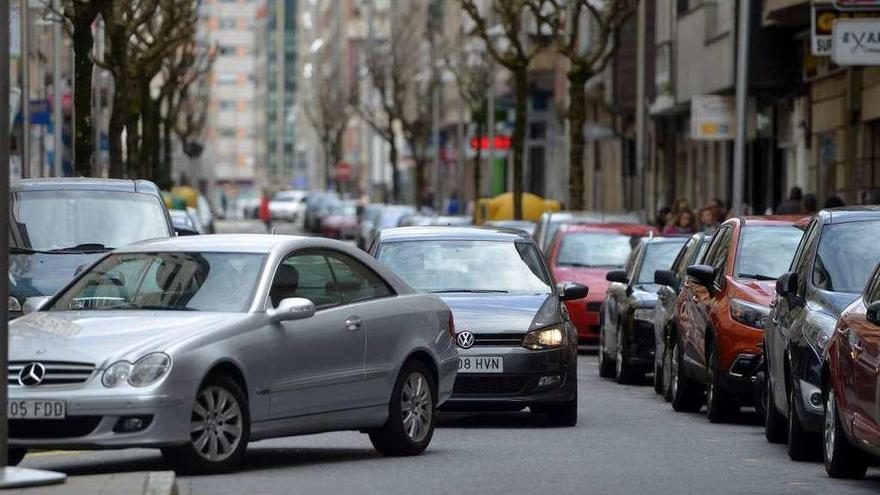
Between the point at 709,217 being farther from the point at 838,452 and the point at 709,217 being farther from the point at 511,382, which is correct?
the point at 838,452

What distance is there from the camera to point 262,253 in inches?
553

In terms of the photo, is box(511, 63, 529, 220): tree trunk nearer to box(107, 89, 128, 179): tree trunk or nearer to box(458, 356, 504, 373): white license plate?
box(107, 89, 128, 179): tree trunk

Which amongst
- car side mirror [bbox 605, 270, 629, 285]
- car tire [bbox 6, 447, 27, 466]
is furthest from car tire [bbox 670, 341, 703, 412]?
car tire [bbox 6, 447, 27, 466]

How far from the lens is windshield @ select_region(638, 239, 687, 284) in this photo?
2519 centimetres

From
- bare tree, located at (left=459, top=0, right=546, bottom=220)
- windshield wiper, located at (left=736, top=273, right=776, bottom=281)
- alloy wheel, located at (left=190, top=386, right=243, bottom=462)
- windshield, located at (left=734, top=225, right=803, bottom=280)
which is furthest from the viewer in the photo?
bare tree, located at (left=459, top=0, right=546, bottom=220)

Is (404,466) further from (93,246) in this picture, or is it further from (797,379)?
(93,246)

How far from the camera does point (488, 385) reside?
17406 millimetres

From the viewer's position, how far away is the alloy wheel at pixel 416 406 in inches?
589

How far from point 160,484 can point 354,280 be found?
11.3 feet

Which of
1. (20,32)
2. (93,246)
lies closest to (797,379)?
(93,246)

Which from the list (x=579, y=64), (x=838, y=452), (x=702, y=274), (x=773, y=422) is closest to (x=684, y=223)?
(x=702, y=274)

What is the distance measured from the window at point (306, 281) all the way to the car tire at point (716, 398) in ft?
14.6

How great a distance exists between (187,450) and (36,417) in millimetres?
855

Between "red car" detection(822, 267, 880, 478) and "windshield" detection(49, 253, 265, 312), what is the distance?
3.24 m
